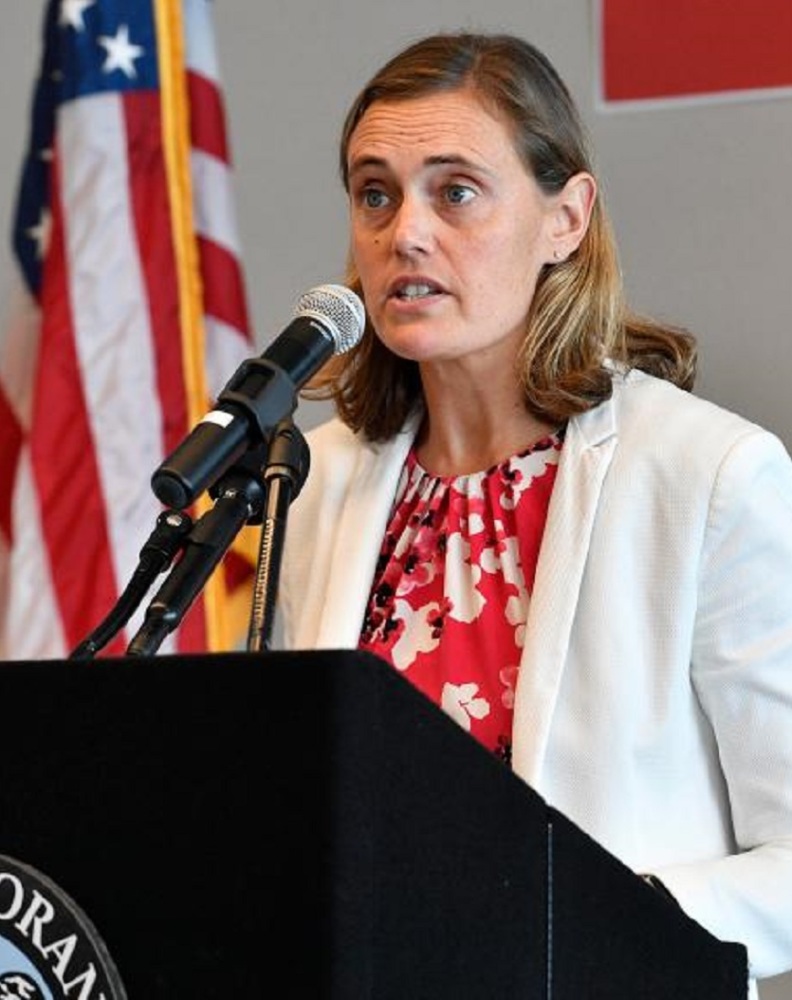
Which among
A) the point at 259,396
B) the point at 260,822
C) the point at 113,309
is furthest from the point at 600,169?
the point at 260,822

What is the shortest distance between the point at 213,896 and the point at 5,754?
0.16 metres

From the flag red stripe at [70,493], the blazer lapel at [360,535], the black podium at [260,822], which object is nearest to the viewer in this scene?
the black podium at [260,822]

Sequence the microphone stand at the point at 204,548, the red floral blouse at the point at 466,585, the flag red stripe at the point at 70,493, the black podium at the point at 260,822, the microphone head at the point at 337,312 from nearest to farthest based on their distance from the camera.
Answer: the black podium at the point at 260,822 < the microphone stand at the point at 204,548 < the microphone head at the point at 337,312 < the red floral blouse at the point at 466,585 < the flag red stripe at the point at 70,493

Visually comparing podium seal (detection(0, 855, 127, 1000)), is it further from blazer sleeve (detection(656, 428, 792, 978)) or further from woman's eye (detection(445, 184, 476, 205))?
woman's eye (detection(445, 184, 476, 205))

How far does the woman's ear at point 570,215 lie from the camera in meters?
2.33

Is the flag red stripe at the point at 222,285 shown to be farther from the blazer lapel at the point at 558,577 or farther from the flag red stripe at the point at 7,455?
the blazer lapel at the point at 558,577

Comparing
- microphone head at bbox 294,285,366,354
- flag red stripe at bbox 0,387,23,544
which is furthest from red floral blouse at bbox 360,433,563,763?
flag red stripe at bbox 0,387,23,544

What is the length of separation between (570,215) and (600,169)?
0.85 metres

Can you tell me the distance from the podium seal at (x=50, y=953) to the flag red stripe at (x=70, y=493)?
213 cm

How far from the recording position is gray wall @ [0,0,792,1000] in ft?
10.2

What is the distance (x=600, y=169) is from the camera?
3.17 meters

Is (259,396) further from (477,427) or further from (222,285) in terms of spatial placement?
(222,285)

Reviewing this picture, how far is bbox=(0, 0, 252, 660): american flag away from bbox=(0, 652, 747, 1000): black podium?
81.4 inches

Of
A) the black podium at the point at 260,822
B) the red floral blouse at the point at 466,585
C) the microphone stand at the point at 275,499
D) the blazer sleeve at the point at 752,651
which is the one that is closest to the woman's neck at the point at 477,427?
the red floral blouse at the point at 466,585
